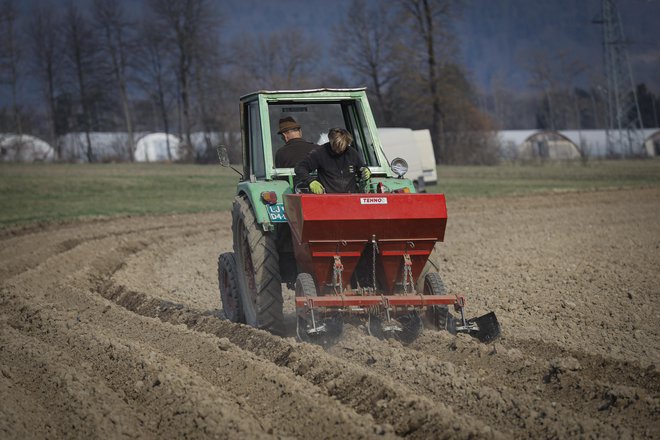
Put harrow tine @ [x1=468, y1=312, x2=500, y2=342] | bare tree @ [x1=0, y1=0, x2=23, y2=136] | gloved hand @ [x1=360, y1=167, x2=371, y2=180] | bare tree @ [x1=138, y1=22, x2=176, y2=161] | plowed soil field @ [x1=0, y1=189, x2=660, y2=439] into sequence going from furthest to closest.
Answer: bare tree @ [x1=138, y1=22, x2=176, y2=161]
bare tree @ [x1=0, y1=0, x2=23, y2=136]
gloved hand @ [x1=360, y1=167, x2=371, y2=180]
harrow tine @ [x1=468, y1=312, x2=500, y2=342]
plowed soil field @ [x1=0, y1=189, x2=660, y2=439]

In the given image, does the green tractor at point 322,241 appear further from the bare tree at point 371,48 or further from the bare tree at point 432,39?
the bare tree at point 371,48

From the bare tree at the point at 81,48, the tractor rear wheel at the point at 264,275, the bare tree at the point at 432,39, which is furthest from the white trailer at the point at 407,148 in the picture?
the bare tree at the point at 81,48

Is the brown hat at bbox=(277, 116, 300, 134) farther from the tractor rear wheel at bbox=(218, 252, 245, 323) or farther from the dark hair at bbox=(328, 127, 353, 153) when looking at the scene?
the tractor rear wheel at bbox=(218, 252, 245, 323)

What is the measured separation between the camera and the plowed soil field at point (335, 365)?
5.47 metres

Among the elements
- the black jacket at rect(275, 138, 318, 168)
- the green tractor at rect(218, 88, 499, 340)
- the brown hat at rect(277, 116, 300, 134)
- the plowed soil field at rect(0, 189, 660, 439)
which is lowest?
the plowed soil field at rect(0, 189, 660, 439)

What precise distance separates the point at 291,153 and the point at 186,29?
53644 mm

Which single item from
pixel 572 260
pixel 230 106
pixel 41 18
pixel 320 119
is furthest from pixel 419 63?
pixel 320 119

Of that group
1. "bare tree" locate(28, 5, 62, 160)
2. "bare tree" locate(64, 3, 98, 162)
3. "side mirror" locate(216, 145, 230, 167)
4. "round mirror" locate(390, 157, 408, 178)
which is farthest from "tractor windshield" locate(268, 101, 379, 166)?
"bare tree" locate(28, 5, 62, 160)

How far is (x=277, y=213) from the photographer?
8086mm

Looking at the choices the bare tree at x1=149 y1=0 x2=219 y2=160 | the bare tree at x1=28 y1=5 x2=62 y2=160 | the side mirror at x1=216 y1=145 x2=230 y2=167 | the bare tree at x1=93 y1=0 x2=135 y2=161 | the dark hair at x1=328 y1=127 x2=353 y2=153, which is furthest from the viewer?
the bare tree at x1=28 y1=5 x2=62 y2=160

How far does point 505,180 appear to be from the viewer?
3825 cm

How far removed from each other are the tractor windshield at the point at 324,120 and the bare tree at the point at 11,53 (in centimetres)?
5046

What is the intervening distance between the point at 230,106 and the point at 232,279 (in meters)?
51.1

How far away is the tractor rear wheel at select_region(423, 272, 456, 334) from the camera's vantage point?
7734mm
